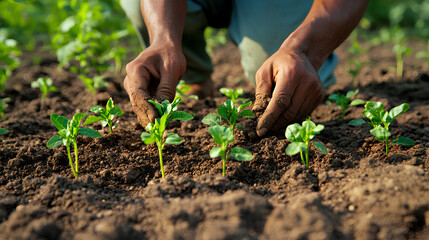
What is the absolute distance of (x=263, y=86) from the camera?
2.01 metres

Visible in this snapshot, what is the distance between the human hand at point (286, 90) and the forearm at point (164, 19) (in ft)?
2.20

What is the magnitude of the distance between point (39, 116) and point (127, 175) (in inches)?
55.6

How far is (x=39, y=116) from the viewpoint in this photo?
2.74 meters

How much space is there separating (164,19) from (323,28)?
3.49 feet

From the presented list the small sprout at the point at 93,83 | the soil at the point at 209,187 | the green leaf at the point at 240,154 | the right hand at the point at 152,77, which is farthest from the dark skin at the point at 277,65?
the small sprout at the point at 93,83

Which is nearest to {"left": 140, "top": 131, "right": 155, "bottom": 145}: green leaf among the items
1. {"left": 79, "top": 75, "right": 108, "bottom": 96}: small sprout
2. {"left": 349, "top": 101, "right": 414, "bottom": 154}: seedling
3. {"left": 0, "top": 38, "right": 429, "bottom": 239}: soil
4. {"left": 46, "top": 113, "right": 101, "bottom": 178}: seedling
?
{"left": 0, "top": 38, "right": 429, "bottom": 239}: soil

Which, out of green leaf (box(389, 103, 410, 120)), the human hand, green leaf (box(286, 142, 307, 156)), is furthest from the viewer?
the human hand

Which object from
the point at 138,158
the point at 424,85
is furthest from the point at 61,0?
A: the point at 424,85

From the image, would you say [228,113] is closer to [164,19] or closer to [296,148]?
[296,148]

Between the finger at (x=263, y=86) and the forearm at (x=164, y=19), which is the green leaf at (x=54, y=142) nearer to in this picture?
the forearm at (x=164, y=19)

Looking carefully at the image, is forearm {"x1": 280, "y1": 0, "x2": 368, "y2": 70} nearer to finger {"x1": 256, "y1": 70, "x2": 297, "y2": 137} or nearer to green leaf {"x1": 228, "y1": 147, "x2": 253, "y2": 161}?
finger {"x1": 256, "y1": 70, "x2": 297, "y2": 137}

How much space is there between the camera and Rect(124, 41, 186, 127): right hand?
6.31 feet

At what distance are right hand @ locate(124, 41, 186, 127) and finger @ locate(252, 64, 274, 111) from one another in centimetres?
52

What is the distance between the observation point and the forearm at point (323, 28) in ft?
6.89
